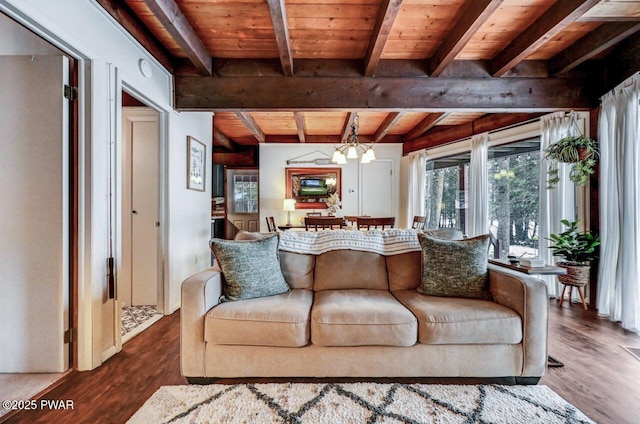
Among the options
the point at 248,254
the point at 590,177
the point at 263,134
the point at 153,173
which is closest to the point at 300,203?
the point at 263,134

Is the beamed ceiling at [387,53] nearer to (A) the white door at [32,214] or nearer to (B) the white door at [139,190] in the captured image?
(B) the white door at [139,190]

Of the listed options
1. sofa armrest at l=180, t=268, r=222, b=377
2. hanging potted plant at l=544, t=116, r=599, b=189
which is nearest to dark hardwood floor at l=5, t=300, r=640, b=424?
sofa armrest at l=180, t=268, r=222, b=377

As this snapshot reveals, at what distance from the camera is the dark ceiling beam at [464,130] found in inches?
150

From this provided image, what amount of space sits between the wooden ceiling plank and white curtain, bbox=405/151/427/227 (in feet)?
9.56

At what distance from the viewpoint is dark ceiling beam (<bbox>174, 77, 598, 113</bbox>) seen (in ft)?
9.58

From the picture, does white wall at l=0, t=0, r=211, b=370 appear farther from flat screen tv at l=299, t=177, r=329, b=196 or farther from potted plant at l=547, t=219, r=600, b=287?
potted plant at l=547, t=219, r=600, b=287

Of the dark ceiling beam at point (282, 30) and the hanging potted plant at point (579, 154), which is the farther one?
the hanging potted plant at point (579, 154)

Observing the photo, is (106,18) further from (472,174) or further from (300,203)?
(472,174)

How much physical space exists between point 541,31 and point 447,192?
9.95ft

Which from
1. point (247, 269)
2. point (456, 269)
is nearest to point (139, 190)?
point (247, 269)

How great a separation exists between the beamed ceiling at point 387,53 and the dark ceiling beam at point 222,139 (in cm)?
235

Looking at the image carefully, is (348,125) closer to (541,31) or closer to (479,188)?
(479,188)

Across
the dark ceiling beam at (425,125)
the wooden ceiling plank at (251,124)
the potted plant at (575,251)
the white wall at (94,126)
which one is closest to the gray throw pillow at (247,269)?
the white wall at (94,126)

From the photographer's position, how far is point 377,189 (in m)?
5.90
